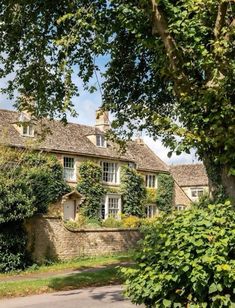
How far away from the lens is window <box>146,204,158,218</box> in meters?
45.7

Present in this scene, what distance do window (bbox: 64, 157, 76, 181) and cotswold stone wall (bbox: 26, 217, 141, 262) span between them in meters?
9.85

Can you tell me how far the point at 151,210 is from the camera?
46188 millimetres

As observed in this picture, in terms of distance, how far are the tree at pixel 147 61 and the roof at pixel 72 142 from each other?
1877 centimetres

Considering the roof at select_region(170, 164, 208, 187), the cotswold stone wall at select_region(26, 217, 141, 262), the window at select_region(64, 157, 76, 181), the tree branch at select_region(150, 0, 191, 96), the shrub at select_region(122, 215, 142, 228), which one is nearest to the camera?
the tree branch at select_region(150, 0, 191, 96)

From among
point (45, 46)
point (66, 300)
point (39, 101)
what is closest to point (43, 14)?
point (45, 46)

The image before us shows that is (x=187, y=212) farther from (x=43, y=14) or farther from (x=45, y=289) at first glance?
(x=45, y=289)

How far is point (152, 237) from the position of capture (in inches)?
318

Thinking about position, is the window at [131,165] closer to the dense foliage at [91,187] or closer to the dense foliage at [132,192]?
the dense foliage at [132,192]

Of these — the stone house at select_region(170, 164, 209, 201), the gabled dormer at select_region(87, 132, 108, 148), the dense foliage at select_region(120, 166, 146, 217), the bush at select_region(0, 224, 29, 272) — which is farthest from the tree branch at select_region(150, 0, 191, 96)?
the stone house at select_region(170, 164, 209, 201)

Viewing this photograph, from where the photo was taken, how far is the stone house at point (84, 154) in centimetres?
3731

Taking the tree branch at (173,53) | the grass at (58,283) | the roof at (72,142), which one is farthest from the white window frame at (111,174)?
the tree branch at (173,53)

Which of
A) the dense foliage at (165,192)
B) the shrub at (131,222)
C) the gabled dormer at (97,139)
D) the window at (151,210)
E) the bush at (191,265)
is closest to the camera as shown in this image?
the bush at (191,265)

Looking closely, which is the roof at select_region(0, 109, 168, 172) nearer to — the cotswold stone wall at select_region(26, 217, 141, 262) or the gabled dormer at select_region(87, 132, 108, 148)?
the gabled dormer at select_region(87, 132, 108, 148)

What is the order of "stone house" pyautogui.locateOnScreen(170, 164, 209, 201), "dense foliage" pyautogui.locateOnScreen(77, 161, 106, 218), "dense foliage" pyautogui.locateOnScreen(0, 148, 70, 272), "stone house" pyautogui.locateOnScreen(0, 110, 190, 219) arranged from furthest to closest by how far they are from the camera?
Answer: "stone house" pyautogui.locateOnScreen(170, 164, 209, 201) → "dense foliage" pyautogui.locateOnScreen(77, 161, 106, 218) → "stone house" pyautogui.locateOnScreen(0, 110, 190, 219) → "dense foliage" pyautogui.locateOnScreen(0, 148, 70, 272)
